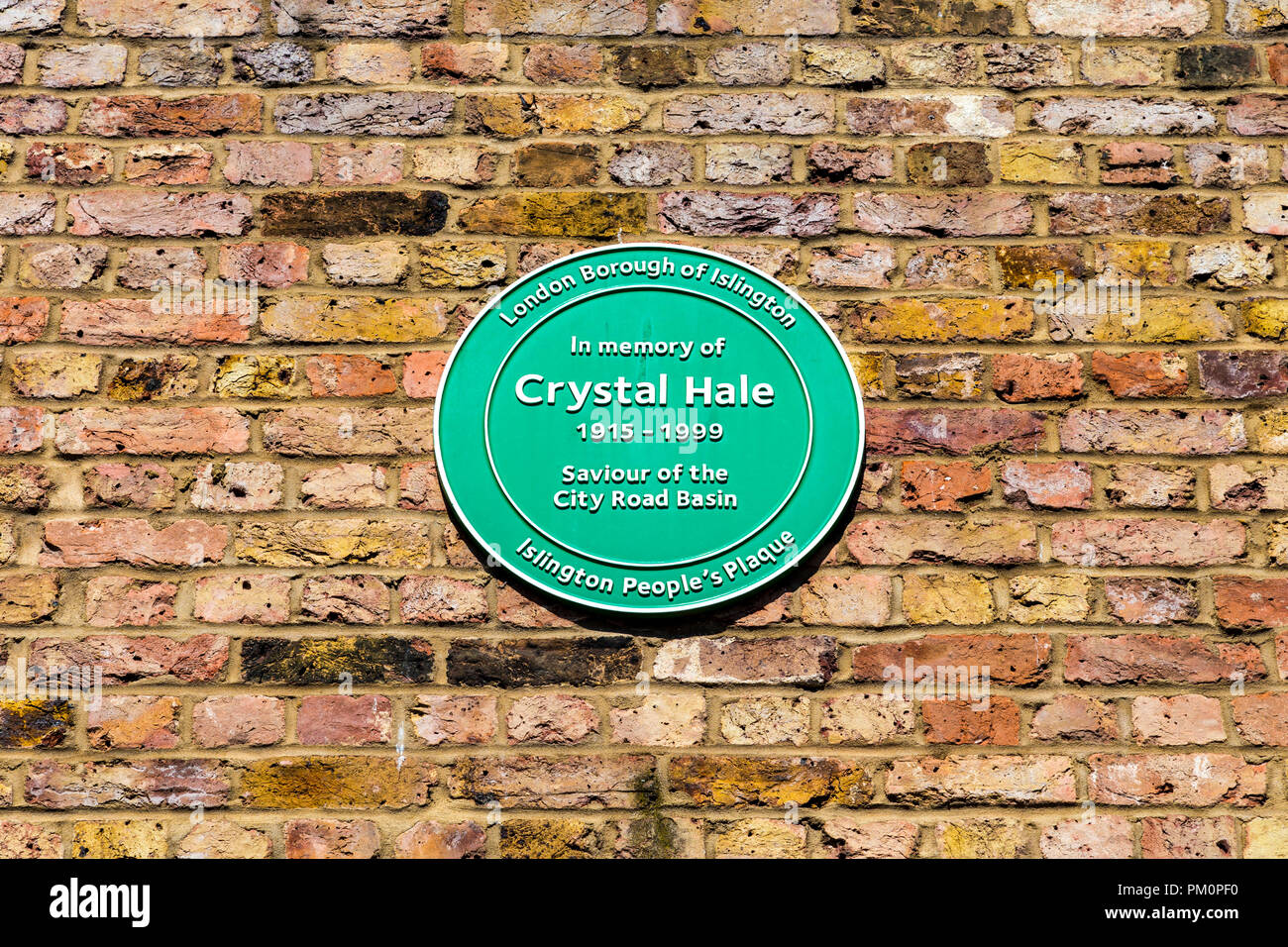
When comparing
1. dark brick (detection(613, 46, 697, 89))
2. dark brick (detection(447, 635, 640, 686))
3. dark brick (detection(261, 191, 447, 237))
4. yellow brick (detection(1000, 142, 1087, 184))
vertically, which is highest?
dark brick (detection(613, 46, 697, 89))

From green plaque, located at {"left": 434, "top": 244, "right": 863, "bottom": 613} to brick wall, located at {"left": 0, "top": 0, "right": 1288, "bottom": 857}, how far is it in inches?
3.2

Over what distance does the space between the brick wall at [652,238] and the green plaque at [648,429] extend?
8cm

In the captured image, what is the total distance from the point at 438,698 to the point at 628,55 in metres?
1.53

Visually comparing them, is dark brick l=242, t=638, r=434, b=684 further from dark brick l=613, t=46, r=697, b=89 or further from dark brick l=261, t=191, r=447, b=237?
dark brick l=613, t=46, r=697, b=89

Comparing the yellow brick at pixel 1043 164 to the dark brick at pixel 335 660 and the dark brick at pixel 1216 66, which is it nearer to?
the dark brick at pixel 1216 66

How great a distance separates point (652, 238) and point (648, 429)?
45cm

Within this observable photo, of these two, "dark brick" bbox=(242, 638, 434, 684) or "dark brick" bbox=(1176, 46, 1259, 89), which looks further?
"dark brick" bbox=(1176, 46, 1259, 89)

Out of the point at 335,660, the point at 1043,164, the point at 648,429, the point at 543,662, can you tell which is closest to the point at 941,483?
the point at 648,429

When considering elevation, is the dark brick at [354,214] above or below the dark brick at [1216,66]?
below

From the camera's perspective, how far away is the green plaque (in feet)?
8.12

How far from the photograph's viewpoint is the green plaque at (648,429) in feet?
8.12

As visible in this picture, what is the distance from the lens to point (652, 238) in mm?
2637

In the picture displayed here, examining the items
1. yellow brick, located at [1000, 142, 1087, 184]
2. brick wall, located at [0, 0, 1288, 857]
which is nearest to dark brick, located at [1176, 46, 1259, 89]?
brick wall, located at [0, 0, 1288, 857]

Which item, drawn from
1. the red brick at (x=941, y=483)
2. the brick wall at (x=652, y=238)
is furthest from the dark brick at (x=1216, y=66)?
the red brick at (x=941, y=483)
